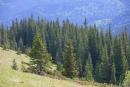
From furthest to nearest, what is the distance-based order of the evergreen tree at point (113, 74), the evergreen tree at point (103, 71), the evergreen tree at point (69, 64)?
the evergreen tree at point (103, 71) < the evergreen tree at point (113, 74) < the evergreen tree at point (69, 64)

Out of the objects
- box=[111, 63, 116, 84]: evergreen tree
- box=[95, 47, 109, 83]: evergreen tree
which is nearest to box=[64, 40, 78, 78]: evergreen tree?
box=[111, 63, 116, 84]: evergreen tree

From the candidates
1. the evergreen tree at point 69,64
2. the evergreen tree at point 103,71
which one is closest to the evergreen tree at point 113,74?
the evergreen tree at point 103,71

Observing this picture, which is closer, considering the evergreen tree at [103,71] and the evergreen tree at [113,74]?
the evergreen tree at [113,74]

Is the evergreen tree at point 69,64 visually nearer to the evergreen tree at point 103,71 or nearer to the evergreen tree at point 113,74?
the evergreen tree at point 113,74

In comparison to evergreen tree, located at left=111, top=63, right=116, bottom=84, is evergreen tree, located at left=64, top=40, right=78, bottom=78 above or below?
above

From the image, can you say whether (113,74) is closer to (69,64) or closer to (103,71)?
(103,71)

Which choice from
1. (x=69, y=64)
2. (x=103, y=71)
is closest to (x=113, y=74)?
(x=103, y=71)

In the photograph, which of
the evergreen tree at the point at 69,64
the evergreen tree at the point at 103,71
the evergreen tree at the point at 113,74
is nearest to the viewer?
the evergreen tree at the point at 69,64

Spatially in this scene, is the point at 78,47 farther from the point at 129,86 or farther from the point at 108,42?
the point at 129,86

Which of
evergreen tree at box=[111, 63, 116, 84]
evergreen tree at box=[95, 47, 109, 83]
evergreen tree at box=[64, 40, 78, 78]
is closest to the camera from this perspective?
evergreen tree at box=[64, 40, 78, 78]

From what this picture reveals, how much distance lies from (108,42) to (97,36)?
447 inches

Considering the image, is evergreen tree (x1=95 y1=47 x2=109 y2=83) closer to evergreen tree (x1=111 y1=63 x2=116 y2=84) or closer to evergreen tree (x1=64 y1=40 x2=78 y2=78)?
evergreen tree (x1=111 y1=63 x2=116 y2=84)

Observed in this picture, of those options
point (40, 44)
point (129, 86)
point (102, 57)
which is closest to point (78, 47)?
point (102, 57)

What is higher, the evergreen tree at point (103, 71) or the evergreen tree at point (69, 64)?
the evergreen tree at point (69, 64)
